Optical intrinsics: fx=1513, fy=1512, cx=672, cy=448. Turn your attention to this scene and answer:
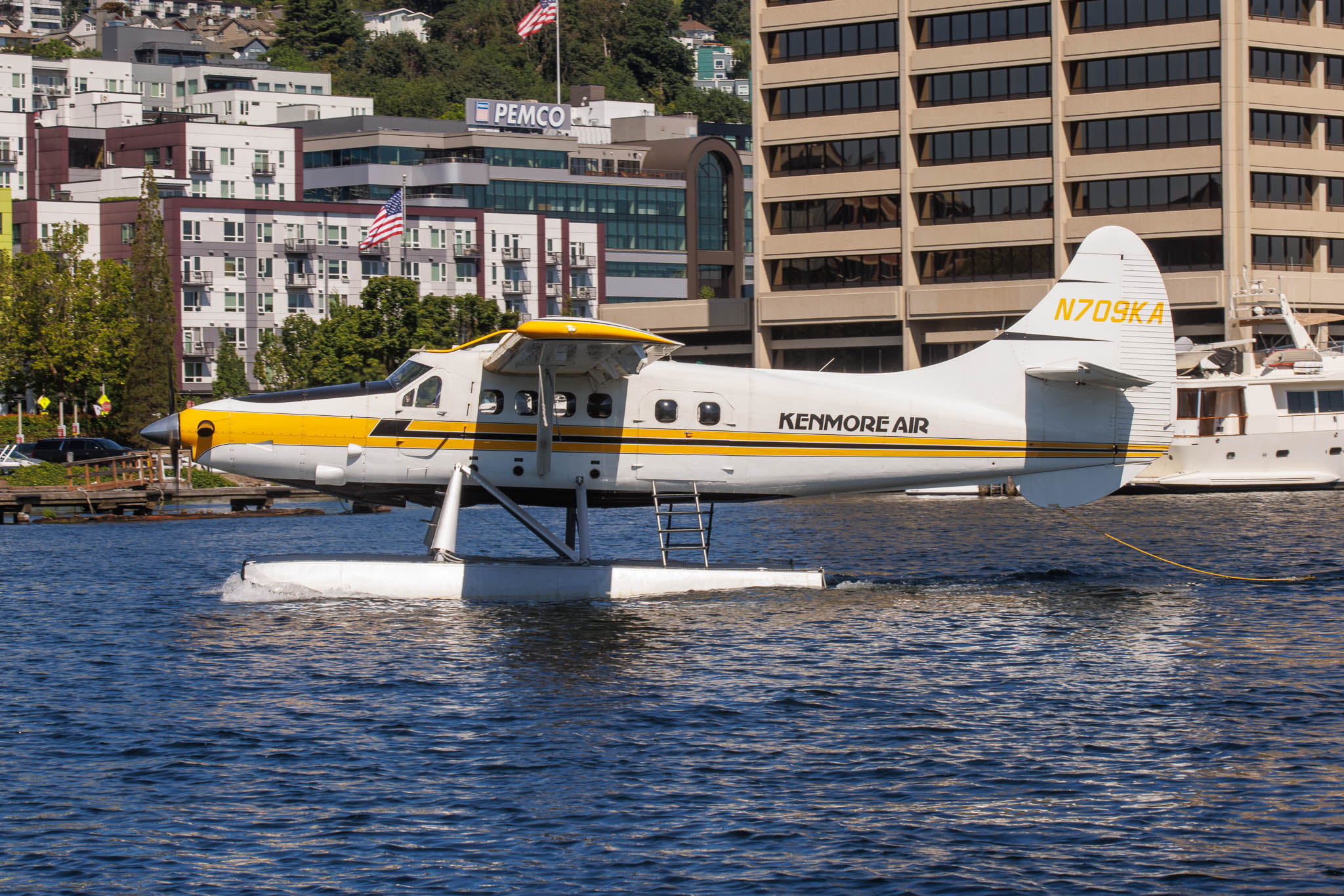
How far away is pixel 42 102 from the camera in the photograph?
149250mm

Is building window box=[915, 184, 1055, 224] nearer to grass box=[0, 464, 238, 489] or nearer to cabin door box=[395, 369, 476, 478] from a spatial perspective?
grass box=[0, 464, 238, 489]

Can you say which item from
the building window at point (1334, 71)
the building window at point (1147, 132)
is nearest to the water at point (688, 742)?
the building window at point (1147, 132)

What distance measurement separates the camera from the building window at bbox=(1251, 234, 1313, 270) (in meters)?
74.7

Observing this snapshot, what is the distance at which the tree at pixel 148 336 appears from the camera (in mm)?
76625

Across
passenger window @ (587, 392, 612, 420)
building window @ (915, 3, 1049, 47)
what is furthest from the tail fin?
building window @ (915, 3, 1049, 47)

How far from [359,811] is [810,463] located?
12.4 m

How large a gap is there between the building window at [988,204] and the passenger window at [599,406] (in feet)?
196

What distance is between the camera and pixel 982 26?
80000 millimetres

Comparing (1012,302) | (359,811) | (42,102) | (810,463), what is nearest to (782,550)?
(810,463)

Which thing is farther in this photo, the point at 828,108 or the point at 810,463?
the point at 828,108

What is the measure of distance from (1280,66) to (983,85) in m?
14.6

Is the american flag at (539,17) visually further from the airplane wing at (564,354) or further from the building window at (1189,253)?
the airplane wing at (564,354)

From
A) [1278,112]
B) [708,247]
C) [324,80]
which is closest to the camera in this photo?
[1278,112]

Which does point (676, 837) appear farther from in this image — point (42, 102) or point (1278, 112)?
point (42, 102)
